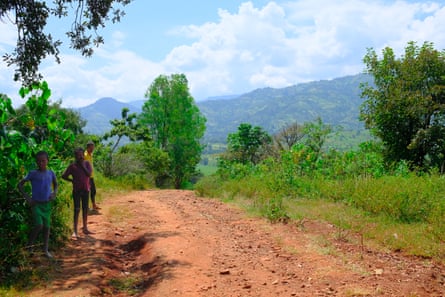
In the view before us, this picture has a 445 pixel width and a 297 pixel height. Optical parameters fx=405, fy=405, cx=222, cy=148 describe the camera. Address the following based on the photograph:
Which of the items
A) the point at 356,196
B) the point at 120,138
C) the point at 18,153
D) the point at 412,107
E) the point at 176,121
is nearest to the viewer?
the point at 18,153

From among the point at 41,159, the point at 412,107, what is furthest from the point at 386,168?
the point at 41,159

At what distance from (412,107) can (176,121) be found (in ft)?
80.8

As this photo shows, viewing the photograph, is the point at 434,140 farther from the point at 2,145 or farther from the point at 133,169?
the point at 2,145

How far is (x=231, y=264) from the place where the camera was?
6312mm

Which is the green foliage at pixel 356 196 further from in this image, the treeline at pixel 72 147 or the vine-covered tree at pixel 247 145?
the vine-covered tree at pixel 247 145

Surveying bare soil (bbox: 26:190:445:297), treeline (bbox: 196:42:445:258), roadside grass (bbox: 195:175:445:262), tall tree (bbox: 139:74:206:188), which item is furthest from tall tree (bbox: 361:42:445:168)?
tall tree (bbox: 139:74:206:188)

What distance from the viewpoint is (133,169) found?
2247 cm

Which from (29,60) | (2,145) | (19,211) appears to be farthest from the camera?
(29,60)

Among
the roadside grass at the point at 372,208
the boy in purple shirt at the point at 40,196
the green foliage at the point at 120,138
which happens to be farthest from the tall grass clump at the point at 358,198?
the green foliage at the point at 120,138

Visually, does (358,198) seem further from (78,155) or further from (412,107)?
(412,107)

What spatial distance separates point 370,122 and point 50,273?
1868 cm

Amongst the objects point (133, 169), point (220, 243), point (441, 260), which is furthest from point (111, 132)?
point (441, 260)

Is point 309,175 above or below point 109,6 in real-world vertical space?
below

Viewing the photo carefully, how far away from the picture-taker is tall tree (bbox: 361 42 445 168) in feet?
→ 60.5
